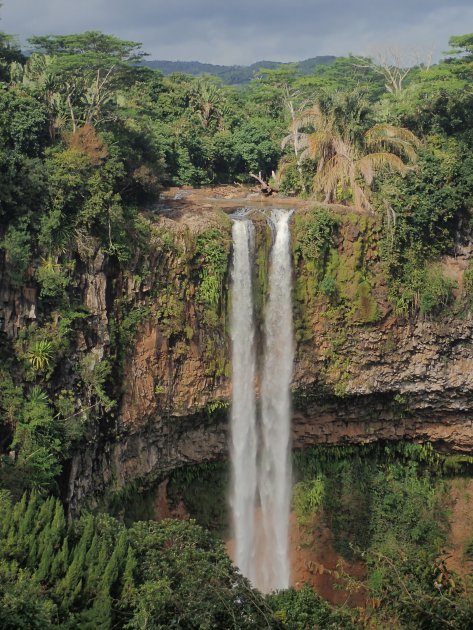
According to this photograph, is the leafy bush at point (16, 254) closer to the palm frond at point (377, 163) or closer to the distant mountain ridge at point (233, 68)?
the palm frond at point (377, 163)

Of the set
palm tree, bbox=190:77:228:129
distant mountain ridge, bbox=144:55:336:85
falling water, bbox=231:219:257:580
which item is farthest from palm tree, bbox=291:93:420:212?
distant mountain ridge, bbox=144:55:336:85

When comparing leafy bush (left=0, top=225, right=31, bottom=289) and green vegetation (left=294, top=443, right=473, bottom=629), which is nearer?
leafy bush (left=0, top=225, right=31, bottom=289)

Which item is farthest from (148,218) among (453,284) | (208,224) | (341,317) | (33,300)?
(453,284)

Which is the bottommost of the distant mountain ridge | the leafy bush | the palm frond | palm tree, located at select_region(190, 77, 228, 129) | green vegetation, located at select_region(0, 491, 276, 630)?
green vegetation, located at select_region(0, 491, 276, 630)

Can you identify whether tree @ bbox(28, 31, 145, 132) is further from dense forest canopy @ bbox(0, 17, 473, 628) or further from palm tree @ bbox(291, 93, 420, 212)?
palm tree @ bbox(291, 93, 420, 212)

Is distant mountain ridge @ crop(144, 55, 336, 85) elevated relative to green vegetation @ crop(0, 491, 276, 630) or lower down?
elevated

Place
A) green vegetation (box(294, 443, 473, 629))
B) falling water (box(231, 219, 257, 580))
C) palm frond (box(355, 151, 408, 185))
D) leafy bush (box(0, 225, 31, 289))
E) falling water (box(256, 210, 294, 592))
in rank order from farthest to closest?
green vegetation (box(294, 443, 473, 629)) → palm frond (box(355, 151, 408, 185)) → falling water (box(256, 210, 294, 592)) → falling water (box(231, 219, 257, 580)) → leafy bush (box(0, 225, 31, 289))

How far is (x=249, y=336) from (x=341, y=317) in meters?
2.42

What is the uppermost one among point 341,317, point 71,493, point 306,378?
point 341,317

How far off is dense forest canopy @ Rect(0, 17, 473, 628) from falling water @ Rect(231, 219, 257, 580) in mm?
730

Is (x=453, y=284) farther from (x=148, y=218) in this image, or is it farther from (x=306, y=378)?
(x=148, y=218)

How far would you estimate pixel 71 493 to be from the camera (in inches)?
709

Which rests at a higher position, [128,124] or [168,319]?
[128,124]

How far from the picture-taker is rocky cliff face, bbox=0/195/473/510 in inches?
739
